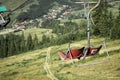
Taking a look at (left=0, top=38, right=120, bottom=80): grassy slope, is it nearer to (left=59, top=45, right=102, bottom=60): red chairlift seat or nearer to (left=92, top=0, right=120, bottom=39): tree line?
(left=92, top=0, right=120, bottom=39): tree line

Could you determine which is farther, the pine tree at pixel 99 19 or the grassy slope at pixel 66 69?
the pine tree at pixel 99 19

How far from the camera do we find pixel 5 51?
→ 72000 millimetres

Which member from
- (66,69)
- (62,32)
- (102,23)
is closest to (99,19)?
(102,23)

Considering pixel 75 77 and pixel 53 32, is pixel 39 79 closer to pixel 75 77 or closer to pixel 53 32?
pixel 75 77

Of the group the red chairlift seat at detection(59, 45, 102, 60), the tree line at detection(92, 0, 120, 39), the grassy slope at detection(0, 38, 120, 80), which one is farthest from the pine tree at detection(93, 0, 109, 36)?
the red chairlift seat at detection(59, 45, 102, 60)

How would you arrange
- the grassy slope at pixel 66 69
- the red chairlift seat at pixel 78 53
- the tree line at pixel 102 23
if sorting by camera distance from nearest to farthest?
the red chairlift seat at pixel 78 53
the grassy slope at pixel 66 69
the tree line at pixel 102 23

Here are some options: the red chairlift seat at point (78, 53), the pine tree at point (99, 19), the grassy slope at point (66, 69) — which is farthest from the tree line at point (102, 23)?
the red chairlift seat at point (78, 53)

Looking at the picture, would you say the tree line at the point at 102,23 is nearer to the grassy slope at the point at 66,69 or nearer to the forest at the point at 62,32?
the forest at the point at 62,32

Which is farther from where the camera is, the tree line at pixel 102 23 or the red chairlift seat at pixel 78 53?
the tree line at pixel 102 23

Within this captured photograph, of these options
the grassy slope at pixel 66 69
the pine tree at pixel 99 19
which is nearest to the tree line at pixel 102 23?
the pine tree at pixel 99 19

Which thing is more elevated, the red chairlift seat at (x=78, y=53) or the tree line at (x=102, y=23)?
the red chairlift seat at (x=78, y=53)

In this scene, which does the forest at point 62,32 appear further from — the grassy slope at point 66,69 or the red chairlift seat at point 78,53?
the red chairlift seat at point 78,53

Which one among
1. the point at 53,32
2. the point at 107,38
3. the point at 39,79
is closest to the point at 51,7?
the point at 53,32

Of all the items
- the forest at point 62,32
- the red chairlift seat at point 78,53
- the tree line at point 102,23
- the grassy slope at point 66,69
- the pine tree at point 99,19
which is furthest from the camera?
the pine tree at point 99,19
